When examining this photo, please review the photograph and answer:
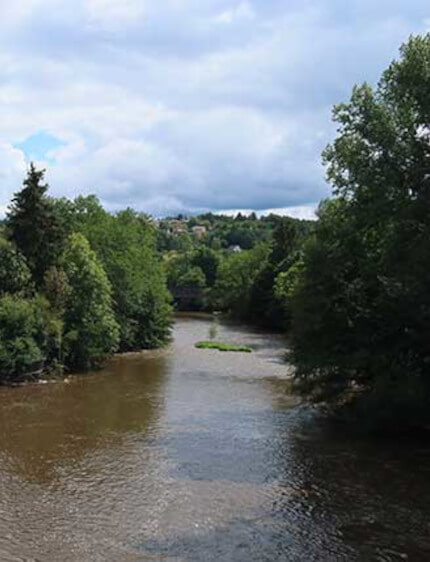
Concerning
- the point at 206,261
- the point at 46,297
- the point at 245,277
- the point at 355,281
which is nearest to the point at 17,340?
the point at 46,297

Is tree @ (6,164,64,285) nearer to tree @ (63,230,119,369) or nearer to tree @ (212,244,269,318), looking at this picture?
tree @ (63,230,119,369)

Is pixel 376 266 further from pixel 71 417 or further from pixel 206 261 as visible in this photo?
pixel 206 261

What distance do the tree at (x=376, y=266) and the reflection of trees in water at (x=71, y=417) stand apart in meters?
7.93

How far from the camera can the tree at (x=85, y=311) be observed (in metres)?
40.9

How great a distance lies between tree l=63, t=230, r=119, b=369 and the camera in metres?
40.9

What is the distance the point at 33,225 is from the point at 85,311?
6.12 meters

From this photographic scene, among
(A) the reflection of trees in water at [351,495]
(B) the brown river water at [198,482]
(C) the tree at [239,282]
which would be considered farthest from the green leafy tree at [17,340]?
(C) the tree at [239,282]

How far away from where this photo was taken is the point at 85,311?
135 feet

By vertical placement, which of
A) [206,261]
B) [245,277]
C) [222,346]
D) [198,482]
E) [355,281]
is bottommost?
[198,482]

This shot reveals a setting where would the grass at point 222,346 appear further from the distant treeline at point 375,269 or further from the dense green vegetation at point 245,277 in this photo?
the distant treeline at point 375,269

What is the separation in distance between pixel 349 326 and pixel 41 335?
18643mm

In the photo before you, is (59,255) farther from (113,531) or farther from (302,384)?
(113,531)

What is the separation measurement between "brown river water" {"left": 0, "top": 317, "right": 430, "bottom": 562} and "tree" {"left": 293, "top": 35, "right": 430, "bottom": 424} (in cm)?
209

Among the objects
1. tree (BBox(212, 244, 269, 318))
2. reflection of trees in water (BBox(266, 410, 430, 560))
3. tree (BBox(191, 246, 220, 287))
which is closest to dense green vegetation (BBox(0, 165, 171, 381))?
reflection of trees in water (BBox(266, 410, 430, 560))
